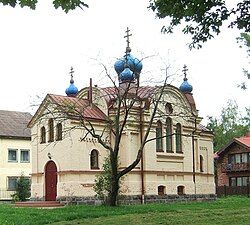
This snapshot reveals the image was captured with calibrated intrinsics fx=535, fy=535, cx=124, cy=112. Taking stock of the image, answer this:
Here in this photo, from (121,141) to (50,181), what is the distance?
15.7 ft

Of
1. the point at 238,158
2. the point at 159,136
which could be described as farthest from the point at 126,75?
the point at 238,158

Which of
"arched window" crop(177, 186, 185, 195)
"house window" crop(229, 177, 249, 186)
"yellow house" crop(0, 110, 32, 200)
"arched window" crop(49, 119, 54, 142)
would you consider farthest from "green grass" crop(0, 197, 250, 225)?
"house window" crop(229, 177, 249, 186)

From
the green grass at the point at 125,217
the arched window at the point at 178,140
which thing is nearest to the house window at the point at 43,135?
the arched window at the point at 178,140

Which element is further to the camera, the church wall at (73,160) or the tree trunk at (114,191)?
the church wall at (73,160)

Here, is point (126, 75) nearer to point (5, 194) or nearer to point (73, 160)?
point (73, 160)

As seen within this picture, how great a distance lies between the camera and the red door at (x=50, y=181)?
31.0m

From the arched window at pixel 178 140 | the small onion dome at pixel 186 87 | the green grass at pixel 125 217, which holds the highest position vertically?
the small onion dome at pixel 186 87

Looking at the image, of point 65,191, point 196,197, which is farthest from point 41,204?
point 196,197

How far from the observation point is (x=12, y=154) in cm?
4781

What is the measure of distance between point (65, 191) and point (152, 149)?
6193 millimetres

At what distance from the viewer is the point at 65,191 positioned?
29422mm

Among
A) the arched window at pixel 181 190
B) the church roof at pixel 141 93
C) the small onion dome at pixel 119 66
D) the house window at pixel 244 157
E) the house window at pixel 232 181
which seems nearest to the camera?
the church roof at pixel 141 93

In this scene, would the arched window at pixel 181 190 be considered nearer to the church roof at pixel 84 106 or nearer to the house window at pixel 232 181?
the church roof at pixel 84 106

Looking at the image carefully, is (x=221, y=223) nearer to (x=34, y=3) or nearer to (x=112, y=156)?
(x=112, y=156)
